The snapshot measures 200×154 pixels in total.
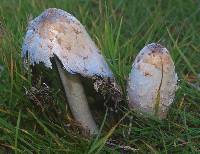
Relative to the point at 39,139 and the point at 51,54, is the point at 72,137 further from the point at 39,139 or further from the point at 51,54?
the point at 51,54

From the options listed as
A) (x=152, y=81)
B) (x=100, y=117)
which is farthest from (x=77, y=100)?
(x=152, y=81)

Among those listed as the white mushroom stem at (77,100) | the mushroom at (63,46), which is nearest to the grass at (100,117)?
the white mushroom stem at (77,100)

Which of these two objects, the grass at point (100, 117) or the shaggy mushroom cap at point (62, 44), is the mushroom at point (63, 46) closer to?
the shaggy mushroom cap at point (62, 44)

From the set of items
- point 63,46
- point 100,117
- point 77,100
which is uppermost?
point 63,46

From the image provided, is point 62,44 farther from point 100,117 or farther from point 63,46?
point 100,117

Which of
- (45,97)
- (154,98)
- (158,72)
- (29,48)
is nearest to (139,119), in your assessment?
(154,98)
